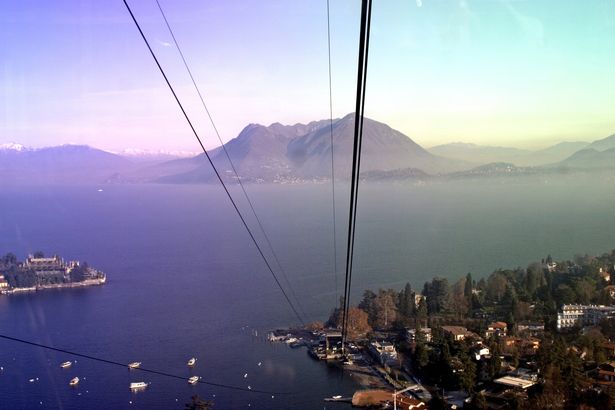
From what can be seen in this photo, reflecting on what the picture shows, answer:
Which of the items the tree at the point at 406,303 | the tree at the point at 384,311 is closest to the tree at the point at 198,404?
the tree at the point at 384,311

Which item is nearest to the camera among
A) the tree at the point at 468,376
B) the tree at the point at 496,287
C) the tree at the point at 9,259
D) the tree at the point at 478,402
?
the tree at the point at 478,402

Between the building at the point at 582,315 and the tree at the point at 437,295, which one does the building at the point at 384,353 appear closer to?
the tree at the point at 437,295

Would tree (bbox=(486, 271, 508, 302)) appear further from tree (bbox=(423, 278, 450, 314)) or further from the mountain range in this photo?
the mountain range

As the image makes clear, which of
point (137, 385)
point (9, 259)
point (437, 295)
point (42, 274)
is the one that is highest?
point (9, 259)

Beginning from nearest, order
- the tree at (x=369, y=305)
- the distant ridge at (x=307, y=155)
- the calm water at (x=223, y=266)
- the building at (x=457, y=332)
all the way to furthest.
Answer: the calm water at (x=223, y=266) → the building at (x=457, y=332) → the tree at (x=369, y=305) → the distant ridge at (x=307, y=155)

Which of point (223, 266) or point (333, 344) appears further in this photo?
point (223, 266)

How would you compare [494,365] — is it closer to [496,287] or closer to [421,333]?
[421,333]

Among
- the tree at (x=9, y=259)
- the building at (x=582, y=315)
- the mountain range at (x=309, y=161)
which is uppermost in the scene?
the mountain range at (x=309, y=161)

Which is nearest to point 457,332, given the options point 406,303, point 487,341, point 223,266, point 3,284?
point 487,341
